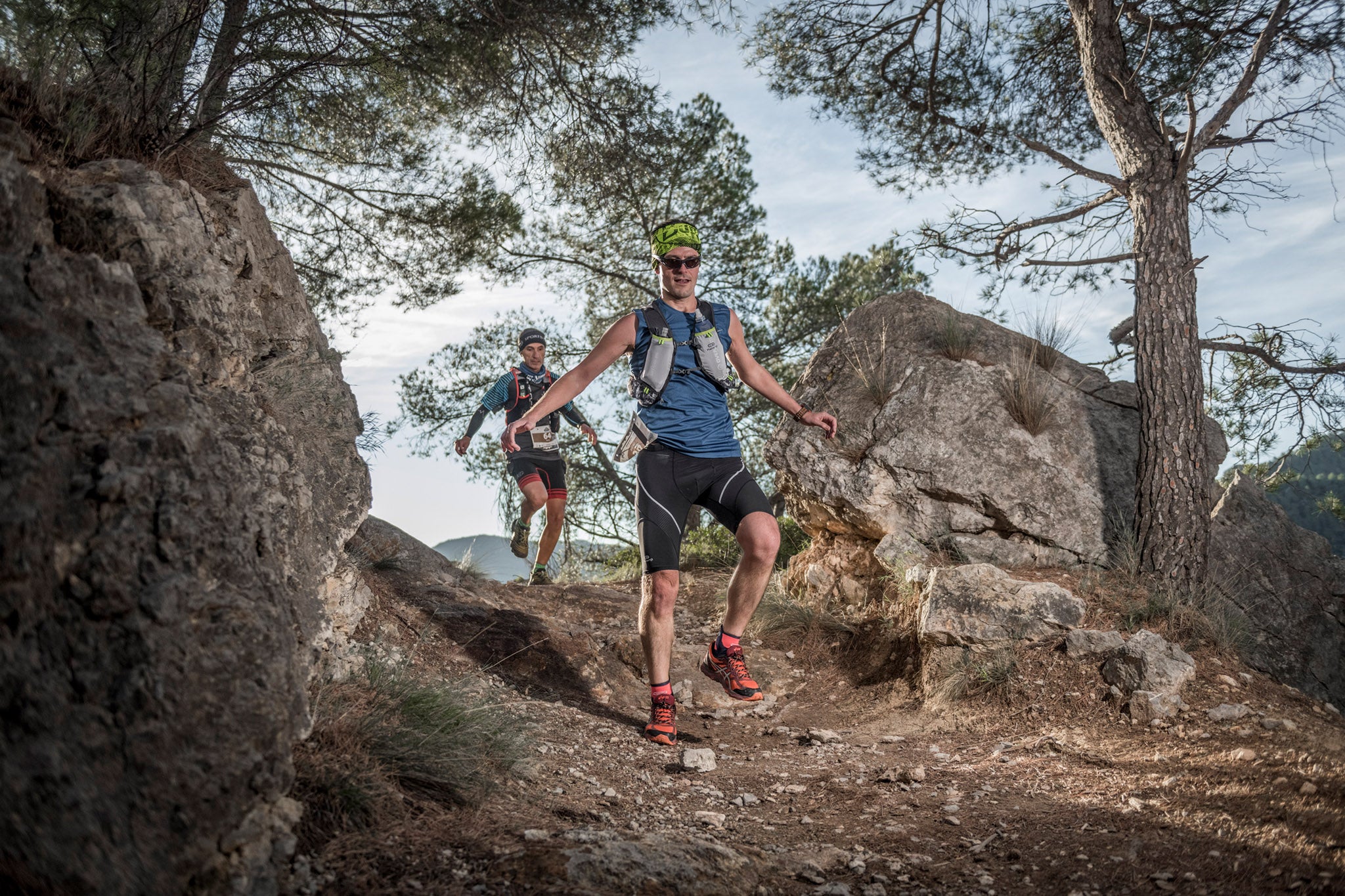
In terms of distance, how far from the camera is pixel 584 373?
14.2 ft

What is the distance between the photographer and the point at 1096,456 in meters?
6.63

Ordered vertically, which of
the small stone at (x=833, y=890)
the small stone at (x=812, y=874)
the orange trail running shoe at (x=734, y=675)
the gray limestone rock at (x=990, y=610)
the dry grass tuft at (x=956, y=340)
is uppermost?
the dry grass tuft at (x=956, y=340)

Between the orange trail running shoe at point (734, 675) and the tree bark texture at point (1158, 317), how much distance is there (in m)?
3.28

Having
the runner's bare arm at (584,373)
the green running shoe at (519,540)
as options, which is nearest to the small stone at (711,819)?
the runner's bare arm at (584,373)

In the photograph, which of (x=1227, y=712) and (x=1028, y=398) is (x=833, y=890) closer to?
(x=1227, y=712)

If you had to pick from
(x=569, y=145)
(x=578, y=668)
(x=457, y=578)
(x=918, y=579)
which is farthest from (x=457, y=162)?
(x=918, y=579)

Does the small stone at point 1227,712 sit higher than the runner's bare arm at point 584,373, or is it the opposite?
the runner's bare arm at point 584,373

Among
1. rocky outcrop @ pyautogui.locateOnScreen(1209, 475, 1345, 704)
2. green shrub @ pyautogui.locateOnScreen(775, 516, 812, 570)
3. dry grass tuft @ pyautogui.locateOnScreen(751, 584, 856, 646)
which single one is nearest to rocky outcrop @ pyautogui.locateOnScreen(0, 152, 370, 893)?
dry grass tuft @ pyautogui.locateOnScreen(751, 584, 856, 646)

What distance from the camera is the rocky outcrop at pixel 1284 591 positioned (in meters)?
6.66

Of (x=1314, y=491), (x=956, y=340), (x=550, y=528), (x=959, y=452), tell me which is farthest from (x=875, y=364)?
(x=1314, y=491)

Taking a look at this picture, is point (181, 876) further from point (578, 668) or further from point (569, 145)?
point (569, 145)

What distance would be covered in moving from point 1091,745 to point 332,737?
3622 millimetres

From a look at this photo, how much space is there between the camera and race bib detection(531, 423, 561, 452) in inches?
332

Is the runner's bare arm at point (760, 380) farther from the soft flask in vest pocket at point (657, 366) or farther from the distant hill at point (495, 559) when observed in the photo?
the distant hill at point (495, 559)
